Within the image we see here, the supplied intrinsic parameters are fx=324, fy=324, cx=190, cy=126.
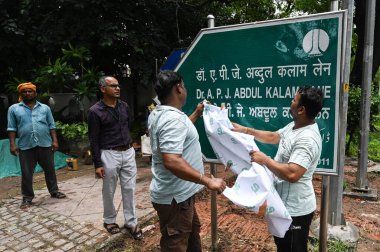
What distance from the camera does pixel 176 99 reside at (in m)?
2.19

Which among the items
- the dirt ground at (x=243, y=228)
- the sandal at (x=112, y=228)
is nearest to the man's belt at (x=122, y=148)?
the sandal at (x=112, y=228)

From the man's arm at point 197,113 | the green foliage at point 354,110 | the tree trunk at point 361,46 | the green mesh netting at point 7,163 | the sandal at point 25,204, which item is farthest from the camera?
the tree trunk at point 361,46

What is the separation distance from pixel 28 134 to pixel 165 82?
11.1 feet

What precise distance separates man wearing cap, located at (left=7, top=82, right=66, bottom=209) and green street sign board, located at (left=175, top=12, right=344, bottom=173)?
2.92m

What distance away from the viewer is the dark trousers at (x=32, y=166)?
4.73 meters

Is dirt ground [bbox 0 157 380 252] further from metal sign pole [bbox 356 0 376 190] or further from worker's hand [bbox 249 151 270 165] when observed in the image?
worker's hand [bbox 249 151 270 165]

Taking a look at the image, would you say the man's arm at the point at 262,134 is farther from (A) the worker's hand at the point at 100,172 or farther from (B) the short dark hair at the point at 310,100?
(A) the worker's hand at the point at 100,172

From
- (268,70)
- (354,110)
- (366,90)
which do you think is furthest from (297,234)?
(354,110)

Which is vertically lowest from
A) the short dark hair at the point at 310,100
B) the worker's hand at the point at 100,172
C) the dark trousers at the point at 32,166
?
the dark trousers at the point at 32,166

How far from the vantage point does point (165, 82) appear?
215 centimetres

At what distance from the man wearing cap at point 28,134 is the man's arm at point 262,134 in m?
3.44

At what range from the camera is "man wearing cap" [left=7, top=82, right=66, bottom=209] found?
4703 millimetres

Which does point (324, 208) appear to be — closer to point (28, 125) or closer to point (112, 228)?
point (112, 228)

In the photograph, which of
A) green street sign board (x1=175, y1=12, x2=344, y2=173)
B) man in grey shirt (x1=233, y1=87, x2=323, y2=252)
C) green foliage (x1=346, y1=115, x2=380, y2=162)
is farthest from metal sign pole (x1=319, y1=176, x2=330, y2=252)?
green foliage (x1=346, y1=115, x2=380, y2=162)
